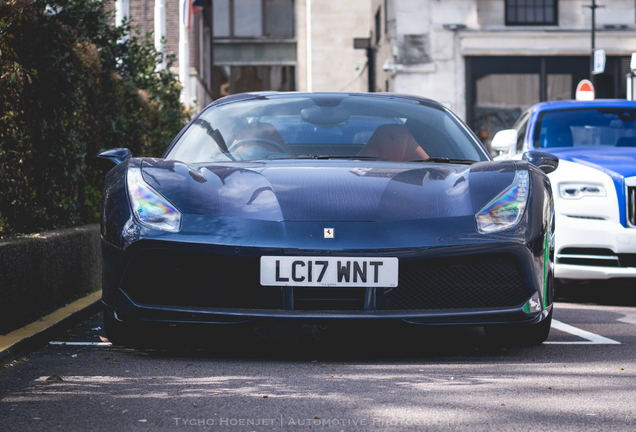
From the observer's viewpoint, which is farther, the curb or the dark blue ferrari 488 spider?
the curb

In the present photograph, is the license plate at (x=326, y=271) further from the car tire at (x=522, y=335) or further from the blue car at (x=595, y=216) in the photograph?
the blue car at (x=595, y=216)

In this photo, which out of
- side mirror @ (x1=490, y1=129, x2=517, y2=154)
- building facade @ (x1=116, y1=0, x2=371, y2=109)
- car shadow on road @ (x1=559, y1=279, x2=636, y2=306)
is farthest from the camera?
building facade @ (x1=116, y1=0, x2=371, y2=109)

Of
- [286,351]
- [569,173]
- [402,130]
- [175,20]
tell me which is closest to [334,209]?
[286,351]

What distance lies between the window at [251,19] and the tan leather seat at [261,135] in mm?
45027

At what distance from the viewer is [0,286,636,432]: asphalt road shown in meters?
2.98

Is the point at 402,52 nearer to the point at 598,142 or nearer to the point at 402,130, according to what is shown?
the point at 598,142

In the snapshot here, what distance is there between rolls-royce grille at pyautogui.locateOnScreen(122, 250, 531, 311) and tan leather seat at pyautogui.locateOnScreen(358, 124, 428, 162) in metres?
1.02

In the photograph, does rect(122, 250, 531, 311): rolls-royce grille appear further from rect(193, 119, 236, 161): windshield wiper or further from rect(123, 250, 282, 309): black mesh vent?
rect(193, 119, 236, 161): windshield wiper

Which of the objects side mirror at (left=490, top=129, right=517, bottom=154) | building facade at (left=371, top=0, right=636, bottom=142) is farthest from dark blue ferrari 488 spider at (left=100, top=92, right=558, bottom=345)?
building facade at (left=371, top=0, right=636, bottom=142)

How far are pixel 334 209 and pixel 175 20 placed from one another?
29.5m

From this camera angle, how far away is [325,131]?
4996 millimetres

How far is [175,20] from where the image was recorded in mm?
32281

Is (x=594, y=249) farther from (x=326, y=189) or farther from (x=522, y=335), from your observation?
(x=326, y=189)

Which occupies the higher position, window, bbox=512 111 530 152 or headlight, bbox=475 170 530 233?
window, bbox=512 111 530 152
